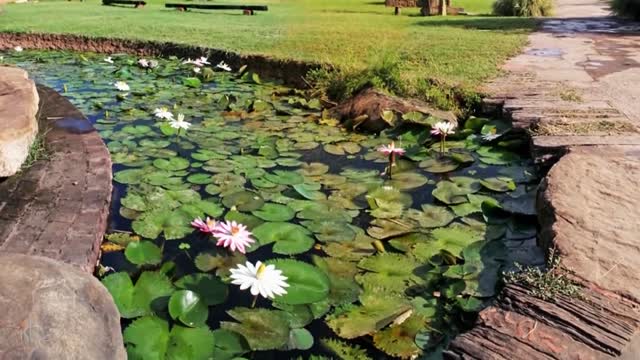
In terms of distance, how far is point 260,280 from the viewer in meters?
1.81

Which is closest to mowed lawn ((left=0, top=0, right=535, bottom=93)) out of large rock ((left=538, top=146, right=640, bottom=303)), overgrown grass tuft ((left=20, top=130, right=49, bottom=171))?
large rock ((left=538, top=146, right=640, bottom=303))

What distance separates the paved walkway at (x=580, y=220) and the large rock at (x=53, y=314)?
88 centimetres

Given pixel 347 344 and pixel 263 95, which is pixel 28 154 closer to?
pixel 347 344

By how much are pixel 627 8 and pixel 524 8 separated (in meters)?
2.79

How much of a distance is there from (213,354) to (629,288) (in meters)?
1.26

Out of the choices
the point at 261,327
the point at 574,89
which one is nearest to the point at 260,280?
the point at 261,327

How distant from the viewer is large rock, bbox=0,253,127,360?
120 cm

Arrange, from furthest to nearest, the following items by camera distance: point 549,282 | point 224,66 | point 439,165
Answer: point 224,66 < point 439,165 < point 549,282

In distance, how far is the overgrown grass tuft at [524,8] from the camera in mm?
13180

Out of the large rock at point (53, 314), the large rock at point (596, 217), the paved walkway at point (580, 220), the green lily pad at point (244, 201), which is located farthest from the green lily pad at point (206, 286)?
the large rock at point (596, 217)

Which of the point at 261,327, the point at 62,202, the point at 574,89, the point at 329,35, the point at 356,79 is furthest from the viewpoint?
the point at 329,35

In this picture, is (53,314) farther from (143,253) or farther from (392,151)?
(392,151)

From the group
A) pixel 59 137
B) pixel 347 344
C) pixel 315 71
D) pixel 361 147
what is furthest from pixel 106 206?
pixel 315 71

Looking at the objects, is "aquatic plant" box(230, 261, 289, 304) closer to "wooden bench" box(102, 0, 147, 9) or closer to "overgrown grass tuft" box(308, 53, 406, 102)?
"overgrown grass tuft" box(308, 53, 406, 102)
